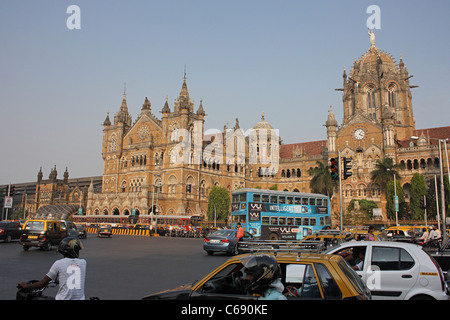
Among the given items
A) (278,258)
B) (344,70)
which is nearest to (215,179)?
(344,70)

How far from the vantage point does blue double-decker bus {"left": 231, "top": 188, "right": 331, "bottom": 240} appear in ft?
92.0

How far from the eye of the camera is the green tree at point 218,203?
192ft

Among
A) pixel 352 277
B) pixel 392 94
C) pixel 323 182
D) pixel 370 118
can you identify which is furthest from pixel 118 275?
pixel 392 94

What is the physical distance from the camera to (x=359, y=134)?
61031mm

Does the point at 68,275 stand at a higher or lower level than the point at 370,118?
lower

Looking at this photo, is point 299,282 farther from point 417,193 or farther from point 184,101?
point 184,101

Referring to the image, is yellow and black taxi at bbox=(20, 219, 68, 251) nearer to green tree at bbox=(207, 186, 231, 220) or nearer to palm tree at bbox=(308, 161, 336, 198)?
green tree at bbox=(207, 186, 231, 220)

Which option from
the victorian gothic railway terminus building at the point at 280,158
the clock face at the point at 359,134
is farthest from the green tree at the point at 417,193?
the clock face at the point at 359,134

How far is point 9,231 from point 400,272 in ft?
87.6

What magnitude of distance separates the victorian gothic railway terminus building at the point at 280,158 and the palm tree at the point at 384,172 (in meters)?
2.15

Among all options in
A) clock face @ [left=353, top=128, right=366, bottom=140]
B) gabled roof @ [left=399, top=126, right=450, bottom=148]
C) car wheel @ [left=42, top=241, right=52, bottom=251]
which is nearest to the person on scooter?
car wheel @ [left=42, top=241, right=52, bottom=251]

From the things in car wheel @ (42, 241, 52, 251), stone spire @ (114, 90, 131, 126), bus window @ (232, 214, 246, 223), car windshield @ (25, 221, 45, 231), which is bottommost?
car wheel @ (42, 241, 52, 251)

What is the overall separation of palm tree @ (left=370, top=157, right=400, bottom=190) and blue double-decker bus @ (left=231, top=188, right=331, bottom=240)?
25.3 metres

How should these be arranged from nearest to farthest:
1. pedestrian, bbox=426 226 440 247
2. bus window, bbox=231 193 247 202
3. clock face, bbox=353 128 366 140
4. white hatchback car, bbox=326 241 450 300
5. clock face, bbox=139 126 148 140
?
white hatchback car, bbox=326 241 450 300, pedestrian, bbox=426 226 440 247, bus window, bbox=231 193 247 202, clock face, bbox=353 128 366 140, clock face, bbox=139 126 148 140
